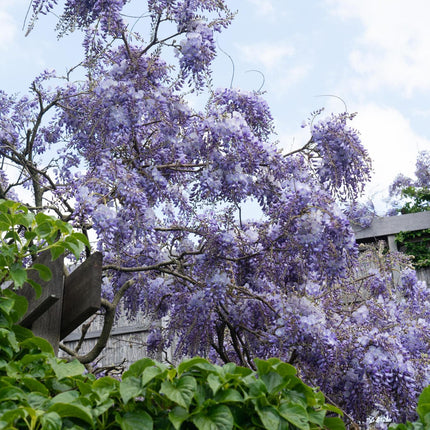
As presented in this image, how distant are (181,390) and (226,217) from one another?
1962 mm

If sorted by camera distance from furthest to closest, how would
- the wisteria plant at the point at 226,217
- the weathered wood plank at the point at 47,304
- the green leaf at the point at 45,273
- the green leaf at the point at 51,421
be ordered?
the wisteria plant at the point at 226,217 < the weathered wood plank at the point at 47,304 < the green leaf at the point at 45,273 < the green leaf at the point at 51,421

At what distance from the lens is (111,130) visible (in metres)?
3.69

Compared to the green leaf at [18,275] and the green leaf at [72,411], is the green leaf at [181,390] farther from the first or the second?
the green leaf at [18,275]

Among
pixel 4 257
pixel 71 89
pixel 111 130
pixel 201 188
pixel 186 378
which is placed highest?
pixel 71 89

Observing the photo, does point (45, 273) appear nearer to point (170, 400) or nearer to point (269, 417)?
point (170, 400)

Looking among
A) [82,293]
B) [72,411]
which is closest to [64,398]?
[72,411]

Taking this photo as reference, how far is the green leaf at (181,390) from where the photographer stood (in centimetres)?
175

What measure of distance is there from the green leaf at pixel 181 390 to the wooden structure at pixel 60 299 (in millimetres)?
804

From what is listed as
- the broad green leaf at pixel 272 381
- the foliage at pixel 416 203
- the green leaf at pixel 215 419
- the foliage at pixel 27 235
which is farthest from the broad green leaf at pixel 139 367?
the foliage at pixel 416 203

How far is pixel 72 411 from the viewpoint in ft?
5.65

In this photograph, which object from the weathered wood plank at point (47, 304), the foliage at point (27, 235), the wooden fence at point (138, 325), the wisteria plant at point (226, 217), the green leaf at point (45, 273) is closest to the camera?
the foliage at point (27, 235)

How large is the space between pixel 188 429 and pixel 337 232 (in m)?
1.82

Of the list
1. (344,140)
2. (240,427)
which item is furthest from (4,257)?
(344,140)

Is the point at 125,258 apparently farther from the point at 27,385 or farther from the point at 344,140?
the point at 27,385
